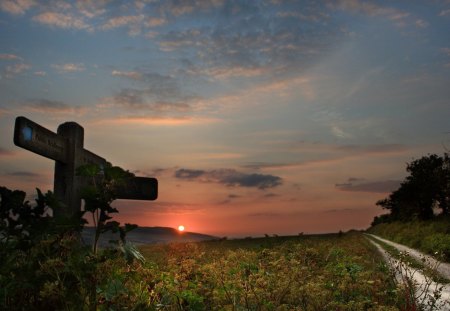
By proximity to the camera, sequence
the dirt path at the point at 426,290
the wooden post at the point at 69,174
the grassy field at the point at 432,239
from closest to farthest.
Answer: the wooden post at the point at 69,174 → the dirt path at the point at 426,290 → the grassy field at the point at 432,239

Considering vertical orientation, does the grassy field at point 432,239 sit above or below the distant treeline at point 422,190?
below

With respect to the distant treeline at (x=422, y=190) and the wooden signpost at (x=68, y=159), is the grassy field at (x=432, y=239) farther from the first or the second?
the distant treeline at (x=422, y=190)

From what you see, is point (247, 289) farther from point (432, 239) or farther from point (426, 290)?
point (432, 239)

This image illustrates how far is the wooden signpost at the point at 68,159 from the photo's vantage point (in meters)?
6.20

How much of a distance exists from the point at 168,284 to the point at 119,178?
7.48 feet

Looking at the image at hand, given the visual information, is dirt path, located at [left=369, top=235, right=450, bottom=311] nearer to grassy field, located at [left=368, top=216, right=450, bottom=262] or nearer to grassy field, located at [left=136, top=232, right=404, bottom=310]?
grassy field, located at [left=136, top=232, right=404, bottom=310]

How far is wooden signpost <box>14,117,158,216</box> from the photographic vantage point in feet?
20.3

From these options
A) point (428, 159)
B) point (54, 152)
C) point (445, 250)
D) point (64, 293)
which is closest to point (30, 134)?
point (54, 152)

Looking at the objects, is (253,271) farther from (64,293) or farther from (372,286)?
(64,293)

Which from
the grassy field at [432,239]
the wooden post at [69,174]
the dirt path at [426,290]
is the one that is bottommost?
the dirt path at [426,290]

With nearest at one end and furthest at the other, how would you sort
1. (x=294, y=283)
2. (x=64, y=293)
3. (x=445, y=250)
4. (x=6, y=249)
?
(x=64, y=293), (x=6, y=249), (x=294, y=283), (x=445, y=250)

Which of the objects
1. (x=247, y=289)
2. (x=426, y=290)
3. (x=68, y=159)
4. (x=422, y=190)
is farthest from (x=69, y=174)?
(x=422, y=190)

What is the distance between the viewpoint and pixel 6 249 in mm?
4246

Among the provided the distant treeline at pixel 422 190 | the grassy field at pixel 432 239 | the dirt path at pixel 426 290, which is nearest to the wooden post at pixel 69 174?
the dirt path at pixel 426 290
